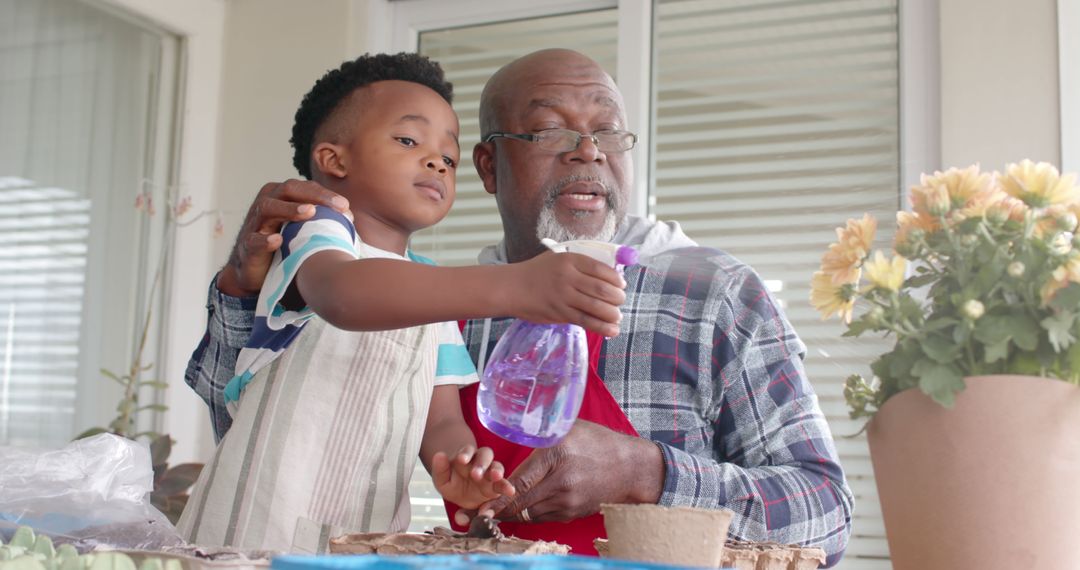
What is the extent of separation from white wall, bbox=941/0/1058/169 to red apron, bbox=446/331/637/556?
5.74ft

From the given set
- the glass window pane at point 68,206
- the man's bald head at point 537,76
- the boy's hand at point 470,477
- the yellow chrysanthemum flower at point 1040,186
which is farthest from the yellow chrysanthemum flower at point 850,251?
the glass window pane at point 68,206

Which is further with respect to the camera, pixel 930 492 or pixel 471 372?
pixel 471 372

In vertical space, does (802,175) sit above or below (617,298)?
above

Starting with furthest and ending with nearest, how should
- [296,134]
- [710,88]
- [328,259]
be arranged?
[710,88] < [296,134] < [328,259]

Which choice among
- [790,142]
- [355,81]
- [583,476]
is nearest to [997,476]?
[583,476]

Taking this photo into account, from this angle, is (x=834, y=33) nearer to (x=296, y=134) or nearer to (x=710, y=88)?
(x=710, y=88)

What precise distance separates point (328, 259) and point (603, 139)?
2.85 ft

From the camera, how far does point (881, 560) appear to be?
3.12 m

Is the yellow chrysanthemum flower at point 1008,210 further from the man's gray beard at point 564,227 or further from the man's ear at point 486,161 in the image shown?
the man's ear at point 486,161

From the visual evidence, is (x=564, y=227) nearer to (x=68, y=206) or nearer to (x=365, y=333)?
(x=365, y=333)

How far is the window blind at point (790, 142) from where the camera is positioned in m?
3.22

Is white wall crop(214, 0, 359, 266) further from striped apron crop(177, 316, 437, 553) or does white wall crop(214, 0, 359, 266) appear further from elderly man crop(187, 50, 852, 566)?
striped apron crop(177, 316, 437, 553)

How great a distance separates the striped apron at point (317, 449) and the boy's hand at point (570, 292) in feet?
1.55

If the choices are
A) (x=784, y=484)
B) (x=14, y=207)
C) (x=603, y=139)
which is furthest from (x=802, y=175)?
(x=14, y=207)
